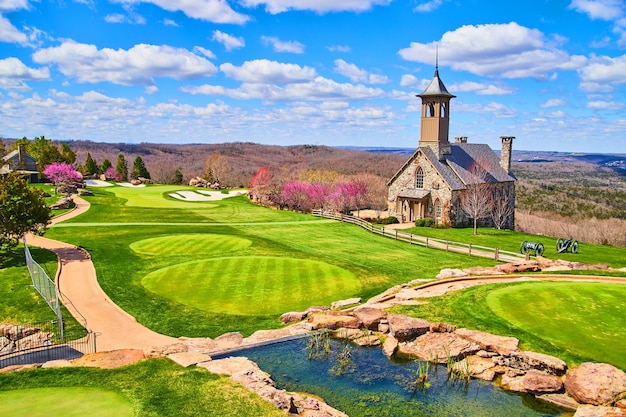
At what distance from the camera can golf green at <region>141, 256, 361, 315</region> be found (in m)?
22.2

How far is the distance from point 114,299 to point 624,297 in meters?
21.8

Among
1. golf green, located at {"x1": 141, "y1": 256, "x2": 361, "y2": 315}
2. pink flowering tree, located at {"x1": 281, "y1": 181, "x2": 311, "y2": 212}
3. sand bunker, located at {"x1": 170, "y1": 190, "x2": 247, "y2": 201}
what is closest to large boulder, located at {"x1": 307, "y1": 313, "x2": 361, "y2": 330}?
golf green, located at {"x1": 141, "y1": 256, "x2": 361, "y2": 315}

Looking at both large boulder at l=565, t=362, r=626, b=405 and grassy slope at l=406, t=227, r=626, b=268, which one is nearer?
large boulder at l=565, t=362, r=626, b=405

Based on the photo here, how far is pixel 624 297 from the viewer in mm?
18672

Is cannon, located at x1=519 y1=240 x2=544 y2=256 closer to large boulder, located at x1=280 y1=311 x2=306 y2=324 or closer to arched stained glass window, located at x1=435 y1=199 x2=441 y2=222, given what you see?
arched stained glass window, located at x1=435 y1=199 x2=441 y2=222

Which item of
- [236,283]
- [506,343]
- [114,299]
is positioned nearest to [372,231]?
[236,283]

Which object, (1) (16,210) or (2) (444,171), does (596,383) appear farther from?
(2) (444,171)

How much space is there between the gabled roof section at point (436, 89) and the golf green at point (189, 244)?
24996 millimetres

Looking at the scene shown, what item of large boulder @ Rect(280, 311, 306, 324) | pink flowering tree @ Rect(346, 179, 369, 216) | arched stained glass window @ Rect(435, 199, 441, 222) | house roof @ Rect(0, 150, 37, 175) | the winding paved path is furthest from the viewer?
house roof @ Rect(0, 150, 37, 175)

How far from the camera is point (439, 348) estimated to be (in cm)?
1494

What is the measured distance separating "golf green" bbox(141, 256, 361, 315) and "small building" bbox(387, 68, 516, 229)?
73.4 feet

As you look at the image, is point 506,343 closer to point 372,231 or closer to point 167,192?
point 372,231

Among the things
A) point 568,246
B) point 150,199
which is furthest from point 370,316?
point 150,199

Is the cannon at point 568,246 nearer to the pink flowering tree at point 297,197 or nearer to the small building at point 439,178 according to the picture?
the small building at point 439,178
